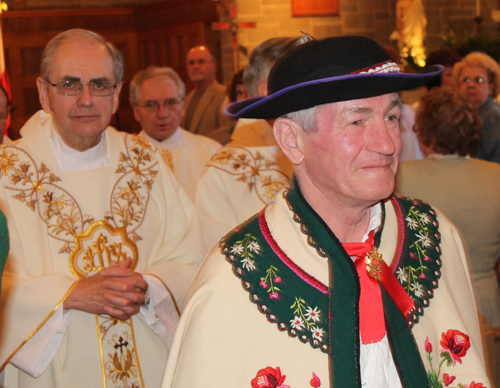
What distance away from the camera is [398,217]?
2.12 metres

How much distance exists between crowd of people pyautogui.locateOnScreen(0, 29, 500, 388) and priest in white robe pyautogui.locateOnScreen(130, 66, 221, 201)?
143cm

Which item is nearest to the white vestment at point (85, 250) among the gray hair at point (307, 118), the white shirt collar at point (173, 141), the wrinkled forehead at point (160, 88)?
the gray hair at point (307, 118)

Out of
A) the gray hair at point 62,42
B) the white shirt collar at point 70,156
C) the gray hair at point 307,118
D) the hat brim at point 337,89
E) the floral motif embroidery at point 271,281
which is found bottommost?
the floral motif embroidery at point 271,281

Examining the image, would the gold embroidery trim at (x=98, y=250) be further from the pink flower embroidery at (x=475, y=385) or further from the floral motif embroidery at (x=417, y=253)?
the pink flower embroidery at (x=475, y=385)

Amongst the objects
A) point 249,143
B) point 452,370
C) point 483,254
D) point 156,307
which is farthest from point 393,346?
point 249,143

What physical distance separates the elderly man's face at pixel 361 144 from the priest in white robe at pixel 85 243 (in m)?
1.22

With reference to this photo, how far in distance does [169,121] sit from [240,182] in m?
1.80

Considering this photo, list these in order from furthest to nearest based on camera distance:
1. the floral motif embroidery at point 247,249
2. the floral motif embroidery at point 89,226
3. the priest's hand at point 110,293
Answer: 1. the floral motif embroidery at point 89,226
2. the priest's hand at point 110,293
3. the floral motif embroidery at point 247,249

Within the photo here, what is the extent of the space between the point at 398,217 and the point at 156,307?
4.28ft

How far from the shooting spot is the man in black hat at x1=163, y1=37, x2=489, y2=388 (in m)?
1.83

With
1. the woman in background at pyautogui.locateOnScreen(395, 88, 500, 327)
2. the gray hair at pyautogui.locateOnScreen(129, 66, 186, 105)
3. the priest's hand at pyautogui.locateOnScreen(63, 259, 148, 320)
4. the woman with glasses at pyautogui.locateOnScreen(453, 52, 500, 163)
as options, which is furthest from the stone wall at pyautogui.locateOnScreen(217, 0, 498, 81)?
the priest's hand at pyautogui.locateOnScreen(63, 259, 148, 320)

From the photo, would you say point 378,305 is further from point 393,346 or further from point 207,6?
point 207,6

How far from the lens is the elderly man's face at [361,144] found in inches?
72.9

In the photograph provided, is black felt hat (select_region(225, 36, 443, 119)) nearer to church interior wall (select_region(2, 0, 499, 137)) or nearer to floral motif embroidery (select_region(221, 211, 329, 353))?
floral motif embroidery (select_region(221, 211, 329, 353))
